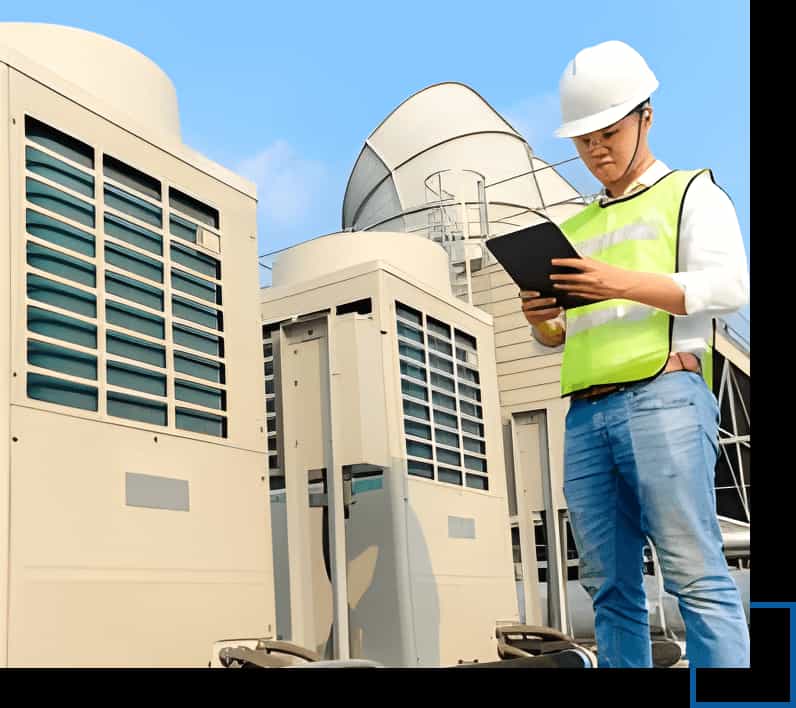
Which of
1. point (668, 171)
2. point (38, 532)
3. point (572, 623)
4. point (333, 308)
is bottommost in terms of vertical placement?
point (572, 623)

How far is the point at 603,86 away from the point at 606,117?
0.24ft

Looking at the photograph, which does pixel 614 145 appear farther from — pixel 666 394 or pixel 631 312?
pixel 666 394

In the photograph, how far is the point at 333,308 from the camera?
5.88 m

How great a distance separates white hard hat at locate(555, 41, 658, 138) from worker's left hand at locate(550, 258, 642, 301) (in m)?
0.33

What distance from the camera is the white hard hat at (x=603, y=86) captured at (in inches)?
96.7

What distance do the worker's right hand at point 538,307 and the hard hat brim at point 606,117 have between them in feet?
1.29

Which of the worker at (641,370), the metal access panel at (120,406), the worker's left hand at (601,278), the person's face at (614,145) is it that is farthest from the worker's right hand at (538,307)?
the metal access panel at (120,406)

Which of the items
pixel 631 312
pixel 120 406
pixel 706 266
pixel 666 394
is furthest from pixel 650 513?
pixel 120 406

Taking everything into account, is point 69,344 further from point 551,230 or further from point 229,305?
point 551,230

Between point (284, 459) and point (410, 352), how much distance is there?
0.96 m

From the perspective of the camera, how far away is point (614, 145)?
2.52 meters

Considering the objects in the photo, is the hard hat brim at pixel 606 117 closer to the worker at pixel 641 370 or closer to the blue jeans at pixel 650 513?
the worker at pixel 641 370

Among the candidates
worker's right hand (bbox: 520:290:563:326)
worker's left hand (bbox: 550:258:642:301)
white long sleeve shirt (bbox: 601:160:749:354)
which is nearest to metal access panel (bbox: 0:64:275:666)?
worker's right hand (bbox: 520:290:563:326)
